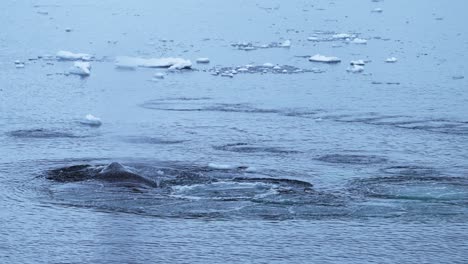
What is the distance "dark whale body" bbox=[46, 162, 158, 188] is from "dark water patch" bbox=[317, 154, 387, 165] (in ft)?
14.2

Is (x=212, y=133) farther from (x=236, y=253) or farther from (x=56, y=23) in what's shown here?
(x=56, y=23)

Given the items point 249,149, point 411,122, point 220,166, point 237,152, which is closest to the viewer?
point 220,166

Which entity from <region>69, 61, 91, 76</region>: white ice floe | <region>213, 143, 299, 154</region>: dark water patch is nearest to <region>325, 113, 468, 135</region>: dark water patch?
<region>213, 143, 299, 154</region>: dark water patch

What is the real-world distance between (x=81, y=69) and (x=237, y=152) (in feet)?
42.2

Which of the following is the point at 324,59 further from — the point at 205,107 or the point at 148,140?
the point at 148,140

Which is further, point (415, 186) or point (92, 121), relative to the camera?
point (92, 121)

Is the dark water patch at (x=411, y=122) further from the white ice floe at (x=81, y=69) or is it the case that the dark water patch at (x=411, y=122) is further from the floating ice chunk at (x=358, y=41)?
the floating ice chunk at (x=358, y=41)

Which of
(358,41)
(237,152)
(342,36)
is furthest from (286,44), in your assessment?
(237,152)

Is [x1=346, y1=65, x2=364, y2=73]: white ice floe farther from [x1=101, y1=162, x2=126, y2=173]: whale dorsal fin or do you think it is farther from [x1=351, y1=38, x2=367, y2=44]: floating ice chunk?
[x1=101, y1=162, x2=126, y2=173]: whale dorsal fin

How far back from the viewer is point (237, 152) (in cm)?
2339

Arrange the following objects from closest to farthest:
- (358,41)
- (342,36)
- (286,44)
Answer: (286,44)
(358,41)
(342,36)

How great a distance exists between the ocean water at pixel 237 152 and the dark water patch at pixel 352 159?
0.04 meters

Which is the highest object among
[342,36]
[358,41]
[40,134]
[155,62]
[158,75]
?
[342,36]

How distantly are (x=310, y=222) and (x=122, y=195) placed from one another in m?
3.77
